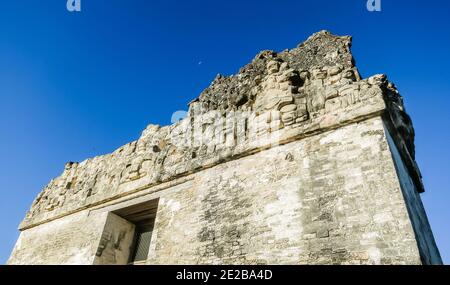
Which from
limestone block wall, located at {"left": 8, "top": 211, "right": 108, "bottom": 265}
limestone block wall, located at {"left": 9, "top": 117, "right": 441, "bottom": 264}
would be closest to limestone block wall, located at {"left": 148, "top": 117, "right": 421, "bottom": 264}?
limestone block wall, located at {"left": 9, "top": 117, "right": 441, "bottom": 264}

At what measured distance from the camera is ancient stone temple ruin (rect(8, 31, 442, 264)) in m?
3.71

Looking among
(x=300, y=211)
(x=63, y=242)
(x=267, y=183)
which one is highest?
(x=267, y=183)

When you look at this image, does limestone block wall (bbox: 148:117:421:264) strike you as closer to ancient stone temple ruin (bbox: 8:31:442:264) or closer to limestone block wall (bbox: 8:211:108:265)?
ancient stone temple ruin (bbox: 8:31:442:264)

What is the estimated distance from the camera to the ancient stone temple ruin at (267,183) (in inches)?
146

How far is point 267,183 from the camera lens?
468 cm

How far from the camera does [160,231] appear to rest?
17.6 feet

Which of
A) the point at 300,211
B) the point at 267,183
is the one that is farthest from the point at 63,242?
the point at 300,211

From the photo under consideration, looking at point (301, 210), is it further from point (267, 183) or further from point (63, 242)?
point (63, 242)

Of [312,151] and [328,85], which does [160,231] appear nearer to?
[312,151]

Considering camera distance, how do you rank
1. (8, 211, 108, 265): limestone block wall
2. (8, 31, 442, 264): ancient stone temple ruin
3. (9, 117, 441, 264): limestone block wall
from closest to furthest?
(9, 117, 441, 264): limestone block wall → (8, 31, 442, 264): ancient stone temple ruin → (8, 211, 108, 265): limestone block wall

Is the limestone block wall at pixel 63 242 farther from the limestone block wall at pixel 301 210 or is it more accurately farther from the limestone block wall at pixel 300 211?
the limestone block wall at pixel 301 210

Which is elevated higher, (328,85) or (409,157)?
(328,85)
